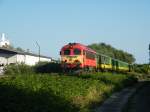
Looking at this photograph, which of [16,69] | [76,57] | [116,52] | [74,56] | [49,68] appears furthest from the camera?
[116,52]

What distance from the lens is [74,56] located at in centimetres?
4834

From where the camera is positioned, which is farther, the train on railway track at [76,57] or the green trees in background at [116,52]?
the green trees in background at [116,52]

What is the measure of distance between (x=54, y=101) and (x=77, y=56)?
33.8 m

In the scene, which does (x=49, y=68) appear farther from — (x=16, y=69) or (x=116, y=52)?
(x=116, y=52)

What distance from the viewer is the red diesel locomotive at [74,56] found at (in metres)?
47.7

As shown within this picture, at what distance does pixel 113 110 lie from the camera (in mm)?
19531

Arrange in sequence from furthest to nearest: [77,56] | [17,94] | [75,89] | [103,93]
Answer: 1. [77,56]
2. [103,93]
3. [75,89]
4. [17,94]

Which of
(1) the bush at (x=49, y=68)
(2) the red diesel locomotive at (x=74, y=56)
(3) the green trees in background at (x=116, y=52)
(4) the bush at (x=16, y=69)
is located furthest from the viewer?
(3) the green trees in background at (x=116, y=52)

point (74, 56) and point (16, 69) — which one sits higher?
point (74, 56)

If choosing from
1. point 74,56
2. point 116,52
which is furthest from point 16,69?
point 116,52

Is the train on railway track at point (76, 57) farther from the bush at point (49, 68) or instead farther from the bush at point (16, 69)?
the bush at point (49, 68)

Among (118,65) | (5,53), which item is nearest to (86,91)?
(5,53)

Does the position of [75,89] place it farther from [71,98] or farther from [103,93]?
[103,93]

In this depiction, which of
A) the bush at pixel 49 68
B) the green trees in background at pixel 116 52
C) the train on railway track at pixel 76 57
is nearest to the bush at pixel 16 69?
the bush at pixel 49 68
